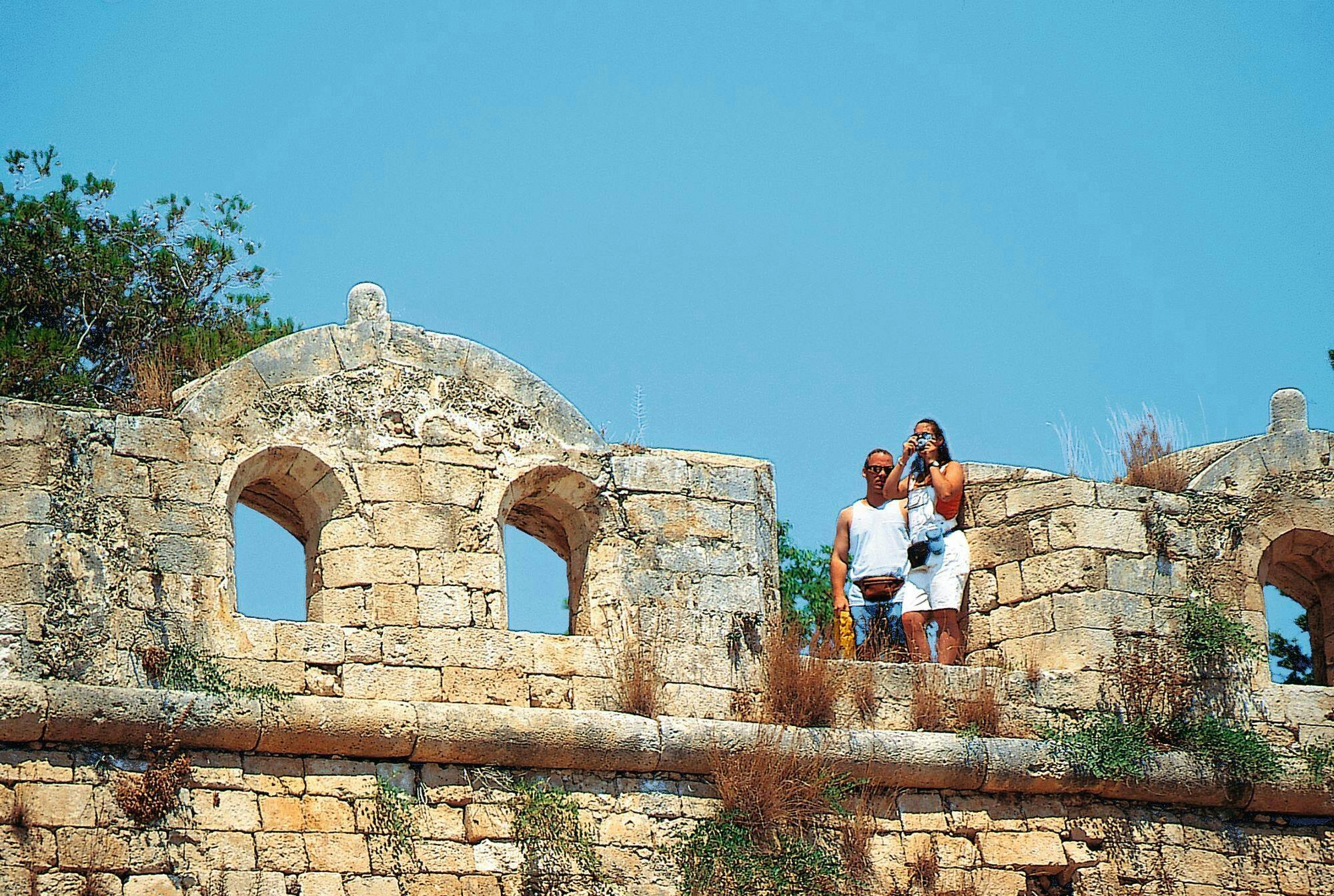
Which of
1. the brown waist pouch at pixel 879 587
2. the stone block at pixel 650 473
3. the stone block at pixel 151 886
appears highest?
the stone block at pixel 650 473

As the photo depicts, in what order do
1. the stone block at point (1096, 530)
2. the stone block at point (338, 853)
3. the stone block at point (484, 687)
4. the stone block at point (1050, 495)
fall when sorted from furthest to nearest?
the stone block at point (1050, 495) → the stone block at point (1096, 530) → the stone block at point (484, 687) → the stone block at point (338, 853)

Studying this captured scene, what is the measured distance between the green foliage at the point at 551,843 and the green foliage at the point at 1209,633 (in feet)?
12.8

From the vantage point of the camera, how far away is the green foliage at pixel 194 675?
10.3 meters

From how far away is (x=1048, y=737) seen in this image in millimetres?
12148

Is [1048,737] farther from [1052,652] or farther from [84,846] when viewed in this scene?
[84,846]

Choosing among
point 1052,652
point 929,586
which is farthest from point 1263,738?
point 929,586

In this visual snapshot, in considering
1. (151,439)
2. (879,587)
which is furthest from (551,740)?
(879,587)

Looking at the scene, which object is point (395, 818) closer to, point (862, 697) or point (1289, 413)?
point (862, 697)

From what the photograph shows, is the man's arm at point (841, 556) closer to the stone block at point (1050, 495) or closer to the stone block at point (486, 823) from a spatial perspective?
the stone block at point (1050, 495)

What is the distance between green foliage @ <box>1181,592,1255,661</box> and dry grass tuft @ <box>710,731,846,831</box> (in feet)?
8.15

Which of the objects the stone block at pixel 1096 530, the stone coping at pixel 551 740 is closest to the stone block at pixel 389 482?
the stone coping at pixel 551 740

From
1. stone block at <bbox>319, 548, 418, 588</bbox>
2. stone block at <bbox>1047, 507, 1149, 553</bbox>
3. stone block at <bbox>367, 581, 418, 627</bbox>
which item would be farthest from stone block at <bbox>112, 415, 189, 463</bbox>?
stone block at <bbox>1047, 507, 1149, 553</bbox>

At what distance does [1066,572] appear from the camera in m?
12.7

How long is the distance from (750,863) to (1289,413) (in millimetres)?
4766
